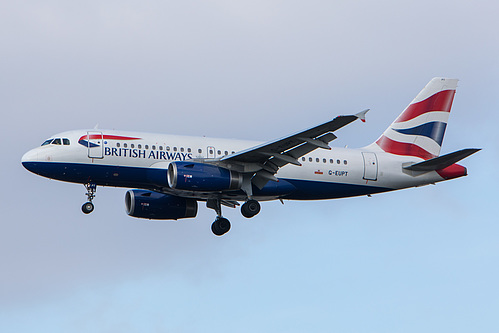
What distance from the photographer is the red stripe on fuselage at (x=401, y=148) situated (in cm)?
4644

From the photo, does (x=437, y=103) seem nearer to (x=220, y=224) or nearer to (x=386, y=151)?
(x=386, y=151)

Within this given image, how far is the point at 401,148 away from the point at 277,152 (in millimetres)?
8924

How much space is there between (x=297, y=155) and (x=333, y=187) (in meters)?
4.00

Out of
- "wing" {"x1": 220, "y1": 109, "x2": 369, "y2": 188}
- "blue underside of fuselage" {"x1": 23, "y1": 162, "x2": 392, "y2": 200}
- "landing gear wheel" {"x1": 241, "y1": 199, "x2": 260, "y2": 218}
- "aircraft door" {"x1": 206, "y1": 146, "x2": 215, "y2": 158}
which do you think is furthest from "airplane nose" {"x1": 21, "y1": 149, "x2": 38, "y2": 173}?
"landing gear wheel" {"x1": 241, "y1": 199, "x2": 260, "y2": 218}

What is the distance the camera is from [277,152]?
4056cm

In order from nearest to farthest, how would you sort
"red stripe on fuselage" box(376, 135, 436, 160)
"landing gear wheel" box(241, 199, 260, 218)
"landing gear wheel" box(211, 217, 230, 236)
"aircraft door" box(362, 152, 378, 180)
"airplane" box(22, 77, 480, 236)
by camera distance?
"airplane" box(22, 77, 480, 236) → "landing gear wheel" box(241, 199, 260, 218) → "aircraft door" box(362, 152, 378, 180) → "landing gear wheel" box(211, 217, 230, 236) → "red stripe on fuselage" box(376, 135, 436, 160)

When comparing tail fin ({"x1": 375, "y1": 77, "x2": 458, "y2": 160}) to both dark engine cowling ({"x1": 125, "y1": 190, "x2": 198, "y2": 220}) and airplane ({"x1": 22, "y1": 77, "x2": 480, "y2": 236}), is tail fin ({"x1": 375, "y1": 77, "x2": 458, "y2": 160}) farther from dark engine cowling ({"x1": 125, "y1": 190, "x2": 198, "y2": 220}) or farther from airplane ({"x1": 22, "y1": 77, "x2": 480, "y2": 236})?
dark engine cowling ({"x1": 125, "y1": 190, "x2": 198, "y2": 220})

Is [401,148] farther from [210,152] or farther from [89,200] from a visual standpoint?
[89,200]

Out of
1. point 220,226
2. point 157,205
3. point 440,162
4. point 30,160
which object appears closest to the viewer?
point 30,160

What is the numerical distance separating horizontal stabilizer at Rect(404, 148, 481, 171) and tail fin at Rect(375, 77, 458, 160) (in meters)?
1.92

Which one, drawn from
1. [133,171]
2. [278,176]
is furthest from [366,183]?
[133,171]

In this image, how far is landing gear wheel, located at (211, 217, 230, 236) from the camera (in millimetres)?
44781

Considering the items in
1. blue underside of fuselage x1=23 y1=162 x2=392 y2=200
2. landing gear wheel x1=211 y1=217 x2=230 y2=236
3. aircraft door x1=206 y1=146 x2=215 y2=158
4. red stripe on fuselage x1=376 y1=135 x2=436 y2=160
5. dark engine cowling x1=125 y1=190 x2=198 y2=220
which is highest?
red stripe on fuselage x1=376 y1=135 x2=436 y2=160

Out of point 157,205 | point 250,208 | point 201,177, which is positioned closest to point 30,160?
point 157,205
